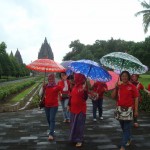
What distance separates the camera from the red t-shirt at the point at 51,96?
7.32 m

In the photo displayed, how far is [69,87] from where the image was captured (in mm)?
9352

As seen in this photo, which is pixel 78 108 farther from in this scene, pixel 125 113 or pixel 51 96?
pixel 125 113

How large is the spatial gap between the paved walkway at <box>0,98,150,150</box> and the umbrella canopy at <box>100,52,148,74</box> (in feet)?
5.11

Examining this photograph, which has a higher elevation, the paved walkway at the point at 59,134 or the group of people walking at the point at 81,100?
the group of people walking at the point at 81,100

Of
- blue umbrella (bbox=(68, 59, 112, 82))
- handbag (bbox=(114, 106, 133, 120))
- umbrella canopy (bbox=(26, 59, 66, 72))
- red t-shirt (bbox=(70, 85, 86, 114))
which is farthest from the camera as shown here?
umbrella canopy (bbox=(26, 59, 66, 72))

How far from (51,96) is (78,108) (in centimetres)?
90

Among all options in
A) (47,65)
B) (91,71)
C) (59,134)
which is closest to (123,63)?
(91,71)

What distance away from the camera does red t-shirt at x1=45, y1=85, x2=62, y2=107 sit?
7320 mm

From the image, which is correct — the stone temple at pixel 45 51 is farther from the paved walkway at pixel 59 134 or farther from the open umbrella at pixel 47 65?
the open umbrella at pixel 47 65

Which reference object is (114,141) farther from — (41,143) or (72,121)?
(41,143)

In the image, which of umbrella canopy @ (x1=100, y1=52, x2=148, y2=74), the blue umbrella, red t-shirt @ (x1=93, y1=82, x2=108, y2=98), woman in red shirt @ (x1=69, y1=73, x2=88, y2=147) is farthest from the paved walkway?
umbrella canopy @ (x1=100, y1=52, x2=148, y2=74)

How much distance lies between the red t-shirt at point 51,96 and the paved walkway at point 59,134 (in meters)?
0.78

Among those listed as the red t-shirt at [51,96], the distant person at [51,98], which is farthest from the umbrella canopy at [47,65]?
the red t-shirt at [51,96]

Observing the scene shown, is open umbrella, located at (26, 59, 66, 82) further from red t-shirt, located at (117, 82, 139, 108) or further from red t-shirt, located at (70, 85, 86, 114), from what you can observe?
red t-shirt, located at (117, 82, 139, 108)
